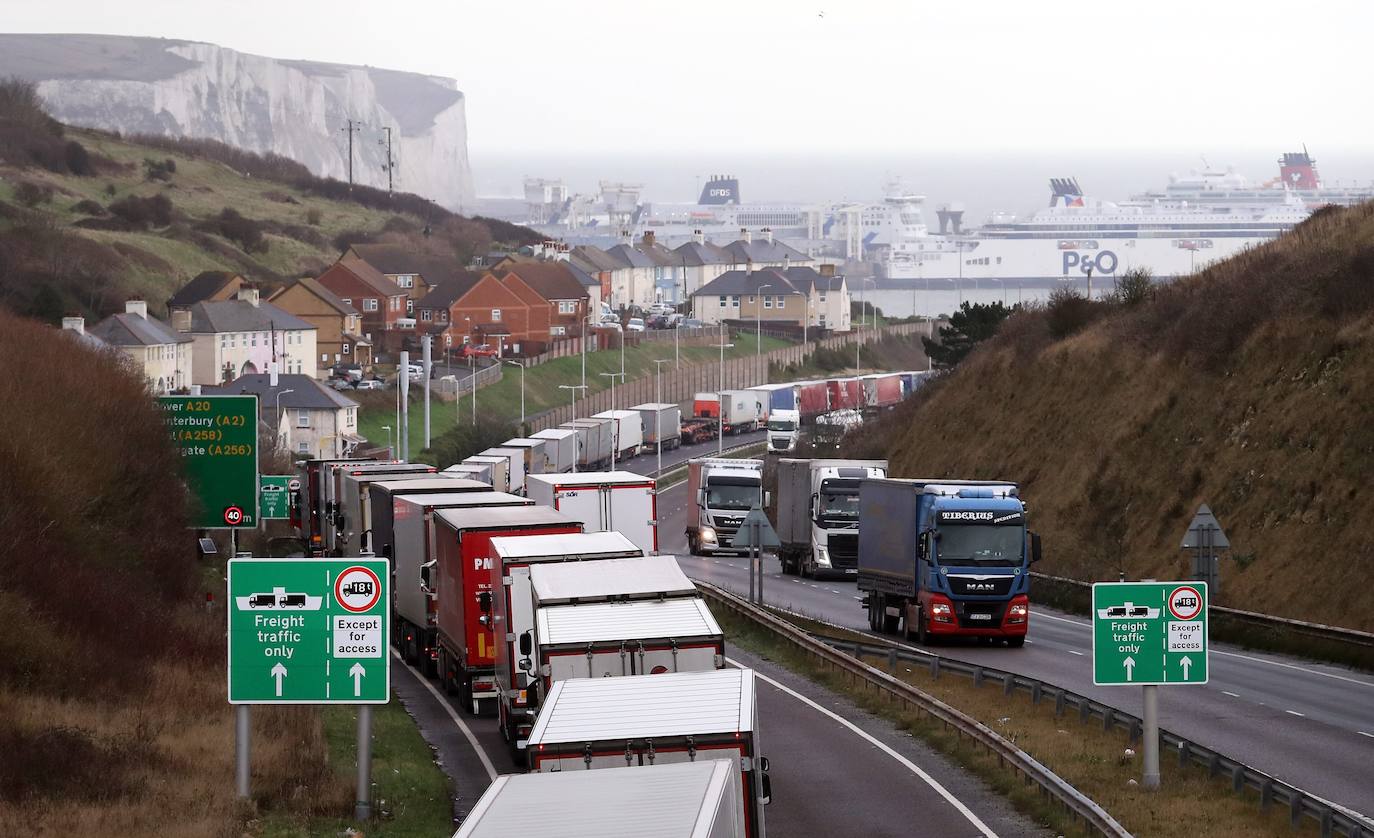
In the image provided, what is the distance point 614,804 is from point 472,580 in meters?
16.3

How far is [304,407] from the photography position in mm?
97188

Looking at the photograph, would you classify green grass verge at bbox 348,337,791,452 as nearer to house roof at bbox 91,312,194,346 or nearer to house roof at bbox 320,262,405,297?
house roof at bbox 91,312,194,346

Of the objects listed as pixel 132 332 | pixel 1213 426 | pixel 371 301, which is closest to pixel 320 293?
pixel 371 301

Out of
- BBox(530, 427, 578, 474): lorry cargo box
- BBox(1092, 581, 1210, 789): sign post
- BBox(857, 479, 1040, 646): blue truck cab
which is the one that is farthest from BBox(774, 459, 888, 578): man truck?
BBox(1092, 581, 1210, 789): sign post

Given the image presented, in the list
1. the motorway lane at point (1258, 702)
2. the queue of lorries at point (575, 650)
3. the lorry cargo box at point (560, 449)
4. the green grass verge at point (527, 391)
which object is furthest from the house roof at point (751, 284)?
the queue of lorries at point (575, 650)

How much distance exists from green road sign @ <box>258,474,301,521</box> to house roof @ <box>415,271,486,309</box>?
85.8m

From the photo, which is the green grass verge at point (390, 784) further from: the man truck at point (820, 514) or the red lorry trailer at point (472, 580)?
the man truck at point (820, 514)

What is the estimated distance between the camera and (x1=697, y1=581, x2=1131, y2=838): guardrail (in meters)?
18.7

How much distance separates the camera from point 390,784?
21641mm

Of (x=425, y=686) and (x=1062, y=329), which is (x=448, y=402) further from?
(x=425, y=686)

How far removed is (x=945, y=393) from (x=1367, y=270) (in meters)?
25.3

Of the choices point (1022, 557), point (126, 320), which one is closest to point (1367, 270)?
point (1022, 557)

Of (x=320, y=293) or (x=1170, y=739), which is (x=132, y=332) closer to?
(x=320, y=293)

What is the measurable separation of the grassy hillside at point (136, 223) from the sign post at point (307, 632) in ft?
277
